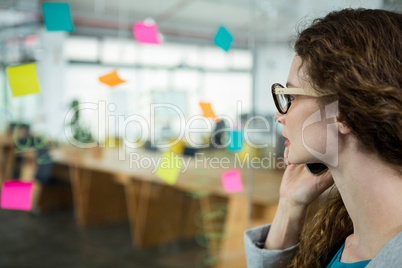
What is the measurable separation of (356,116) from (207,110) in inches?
85.1

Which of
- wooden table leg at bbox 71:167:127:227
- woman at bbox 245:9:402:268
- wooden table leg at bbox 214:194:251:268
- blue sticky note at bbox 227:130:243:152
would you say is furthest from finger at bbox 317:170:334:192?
wooden table leg at bbox 71:167:127:227

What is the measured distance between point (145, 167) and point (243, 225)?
3.49 feet

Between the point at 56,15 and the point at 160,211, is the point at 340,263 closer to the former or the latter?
the point at 56,15

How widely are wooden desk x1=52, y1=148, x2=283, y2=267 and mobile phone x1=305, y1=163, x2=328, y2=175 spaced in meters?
1.28

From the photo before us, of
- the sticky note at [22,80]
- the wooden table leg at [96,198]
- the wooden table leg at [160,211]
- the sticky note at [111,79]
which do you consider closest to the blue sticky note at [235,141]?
the sticky note at [111,79]

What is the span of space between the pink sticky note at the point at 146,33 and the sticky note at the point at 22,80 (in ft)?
3.79

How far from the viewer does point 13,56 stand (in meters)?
2.31

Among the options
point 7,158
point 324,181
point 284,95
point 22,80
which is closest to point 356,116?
point 284,95

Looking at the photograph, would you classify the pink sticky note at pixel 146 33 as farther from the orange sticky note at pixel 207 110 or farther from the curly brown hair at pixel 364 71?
the curly brown hair at pixel 364 71

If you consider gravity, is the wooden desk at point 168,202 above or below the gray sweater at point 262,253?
below

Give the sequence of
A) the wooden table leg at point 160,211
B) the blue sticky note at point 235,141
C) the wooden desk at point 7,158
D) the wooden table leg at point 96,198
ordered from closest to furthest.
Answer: the wooden desk at point 7,158 → the blue sticky note at point 235,141 → the wooden table leg at point 96,198 → the wooden table leg at point 160,211

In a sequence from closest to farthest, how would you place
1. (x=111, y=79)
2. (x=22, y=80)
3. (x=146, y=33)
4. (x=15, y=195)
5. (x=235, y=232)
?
(x=22, y=80) < (x=15, y=195) < (x=235, y=232) < (x=111, y=79) < (x=146, y=33)

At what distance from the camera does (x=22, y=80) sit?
206 cm

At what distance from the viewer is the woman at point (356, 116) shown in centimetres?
72
